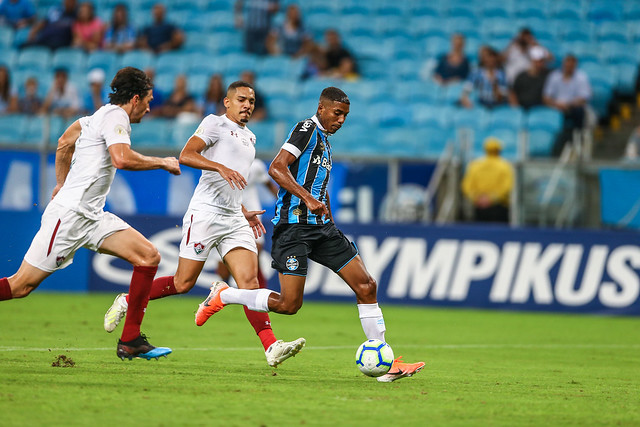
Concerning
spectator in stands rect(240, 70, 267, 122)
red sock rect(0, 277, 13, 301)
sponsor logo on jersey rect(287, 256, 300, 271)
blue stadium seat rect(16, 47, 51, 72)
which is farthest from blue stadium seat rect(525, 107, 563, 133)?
red sock rect(0, 277, 13, 301)

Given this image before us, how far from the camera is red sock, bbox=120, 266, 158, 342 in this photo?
7.59 meters

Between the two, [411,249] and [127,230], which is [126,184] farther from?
[127,230]

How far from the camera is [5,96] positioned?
59.0 ft

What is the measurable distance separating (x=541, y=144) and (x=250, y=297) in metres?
10.4

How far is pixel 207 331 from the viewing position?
1084 centimetres

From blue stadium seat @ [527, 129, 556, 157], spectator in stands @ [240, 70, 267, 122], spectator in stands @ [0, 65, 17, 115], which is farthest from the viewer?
spectator in stands @ [0, 65, 17, 115]

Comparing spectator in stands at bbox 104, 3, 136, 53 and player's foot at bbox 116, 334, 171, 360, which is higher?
spectator in stands at bbox 104, 3, 136, 53

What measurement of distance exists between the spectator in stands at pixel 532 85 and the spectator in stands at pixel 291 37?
445 centimetres

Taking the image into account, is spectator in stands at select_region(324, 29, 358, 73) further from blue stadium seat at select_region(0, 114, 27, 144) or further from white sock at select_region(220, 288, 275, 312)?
white sock at select_region(220, 288, 275, 312)

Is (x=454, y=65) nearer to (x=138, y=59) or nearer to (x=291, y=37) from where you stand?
(x=291, y=37)

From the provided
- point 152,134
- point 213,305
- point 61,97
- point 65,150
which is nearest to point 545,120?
point 152,134

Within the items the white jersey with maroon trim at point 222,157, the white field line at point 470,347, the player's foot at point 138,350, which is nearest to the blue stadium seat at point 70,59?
the white field line at point 470,347

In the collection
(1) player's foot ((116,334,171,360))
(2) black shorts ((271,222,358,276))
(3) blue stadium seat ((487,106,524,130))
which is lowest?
(1) player's foot ((116,334,171,360))

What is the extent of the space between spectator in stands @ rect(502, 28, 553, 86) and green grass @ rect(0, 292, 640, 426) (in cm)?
730
